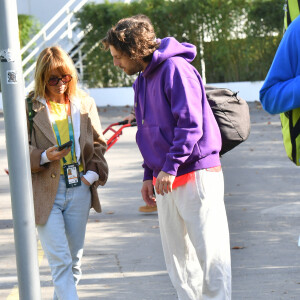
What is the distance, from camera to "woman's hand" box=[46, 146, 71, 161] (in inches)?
175

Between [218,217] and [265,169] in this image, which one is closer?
[218,217]

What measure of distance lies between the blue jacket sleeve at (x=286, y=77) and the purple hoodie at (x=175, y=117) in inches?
17.7

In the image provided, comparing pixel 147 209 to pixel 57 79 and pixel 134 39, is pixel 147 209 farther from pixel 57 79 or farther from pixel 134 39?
pixel 134 39

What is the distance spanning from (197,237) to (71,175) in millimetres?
944

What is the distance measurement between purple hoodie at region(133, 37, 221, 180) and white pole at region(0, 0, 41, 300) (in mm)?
780

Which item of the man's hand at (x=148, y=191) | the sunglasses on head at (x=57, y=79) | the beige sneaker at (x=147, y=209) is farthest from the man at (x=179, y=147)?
the beige sneaker at (x=147, y=209)

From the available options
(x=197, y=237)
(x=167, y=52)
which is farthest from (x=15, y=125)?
(x=197, y=237)

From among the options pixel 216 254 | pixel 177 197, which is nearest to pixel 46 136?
pixel 177 197

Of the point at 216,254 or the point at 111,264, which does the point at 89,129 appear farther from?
the point at 111,264

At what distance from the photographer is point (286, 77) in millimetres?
3592

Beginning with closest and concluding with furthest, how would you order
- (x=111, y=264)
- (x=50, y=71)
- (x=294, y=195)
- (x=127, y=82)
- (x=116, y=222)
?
(x=50, y=71), (x=111, y=264), (x=116, y=222), (x=294, y=195), (x=127, y=82)

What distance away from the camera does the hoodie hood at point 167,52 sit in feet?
13.1

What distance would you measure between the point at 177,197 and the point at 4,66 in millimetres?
1213

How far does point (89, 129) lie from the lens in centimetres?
475
